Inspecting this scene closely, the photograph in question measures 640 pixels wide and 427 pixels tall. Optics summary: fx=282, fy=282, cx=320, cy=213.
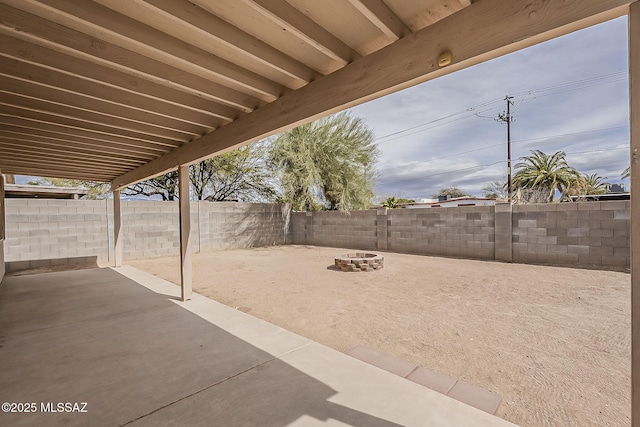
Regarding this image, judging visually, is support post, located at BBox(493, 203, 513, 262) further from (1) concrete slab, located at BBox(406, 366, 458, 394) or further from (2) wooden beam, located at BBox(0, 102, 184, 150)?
(2) wooden beam, located at BBox(0, 102, 184, 150)

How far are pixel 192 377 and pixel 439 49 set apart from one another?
8.51 ft

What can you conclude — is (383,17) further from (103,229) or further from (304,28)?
(103,229)

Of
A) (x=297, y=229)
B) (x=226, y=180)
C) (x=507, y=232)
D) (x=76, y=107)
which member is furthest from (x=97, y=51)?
(x=226, y=180)

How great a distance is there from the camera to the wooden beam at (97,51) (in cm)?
151

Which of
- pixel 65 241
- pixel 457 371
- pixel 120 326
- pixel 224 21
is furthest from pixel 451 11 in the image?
pixel 65 241

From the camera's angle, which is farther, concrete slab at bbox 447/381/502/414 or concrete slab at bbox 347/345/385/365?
concrete slab at bbox 347/345/385/365

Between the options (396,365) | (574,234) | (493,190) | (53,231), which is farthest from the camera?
(493,190)

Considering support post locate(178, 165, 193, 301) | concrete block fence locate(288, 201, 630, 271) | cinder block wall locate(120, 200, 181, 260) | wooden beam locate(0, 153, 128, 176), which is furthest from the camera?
cinder block wall locate(120, 200, 181, 260)

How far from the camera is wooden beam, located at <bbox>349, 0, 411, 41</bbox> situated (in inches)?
54.1

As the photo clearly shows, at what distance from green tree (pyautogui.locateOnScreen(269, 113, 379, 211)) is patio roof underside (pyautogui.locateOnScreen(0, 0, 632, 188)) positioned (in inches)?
318

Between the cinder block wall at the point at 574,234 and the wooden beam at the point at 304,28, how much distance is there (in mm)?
6670

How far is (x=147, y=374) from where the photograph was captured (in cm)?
207

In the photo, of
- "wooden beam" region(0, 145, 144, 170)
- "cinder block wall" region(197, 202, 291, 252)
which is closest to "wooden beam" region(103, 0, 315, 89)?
"wooden beam" region(0, 145, 144, 170)

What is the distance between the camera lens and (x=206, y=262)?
7.73 meters
